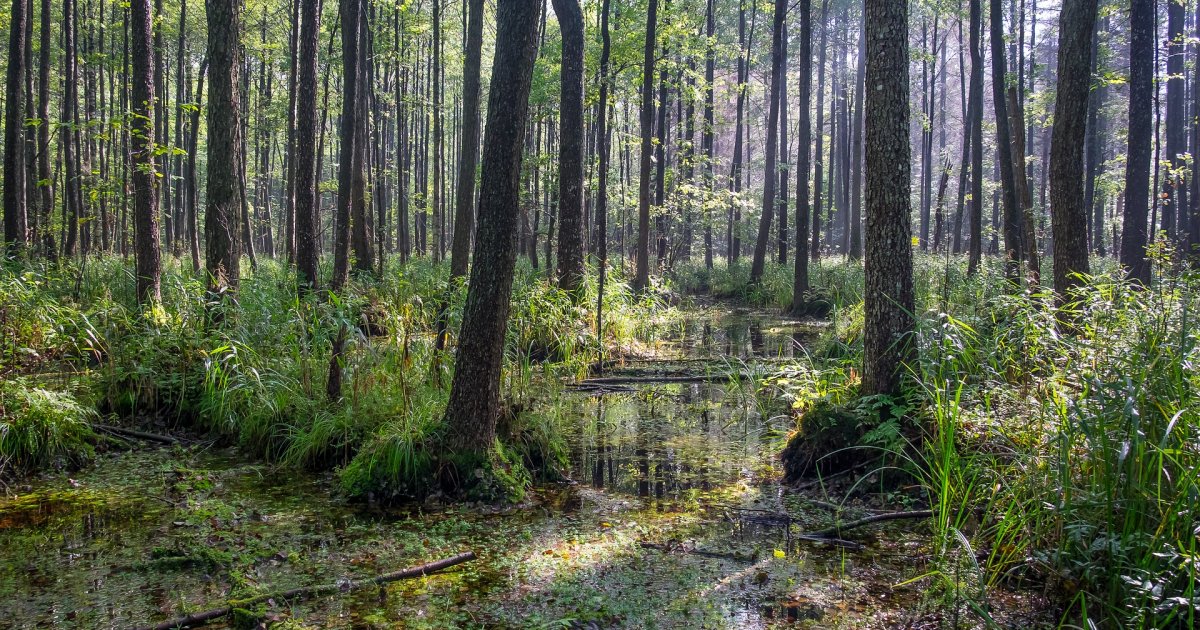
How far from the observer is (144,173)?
344 inches

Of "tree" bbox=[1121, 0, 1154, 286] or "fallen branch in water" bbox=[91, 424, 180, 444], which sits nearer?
"fallen branch in water" bbox=[91, 424, 180, 444]

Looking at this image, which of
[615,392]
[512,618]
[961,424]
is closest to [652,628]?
[512,618]

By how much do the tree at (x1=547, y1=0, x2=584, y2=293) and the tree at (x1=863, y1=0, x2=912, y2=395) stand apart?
632 cm

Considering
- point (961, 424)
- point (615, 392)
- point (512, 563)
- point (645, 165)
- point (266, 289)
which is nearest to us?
point (512, 563)

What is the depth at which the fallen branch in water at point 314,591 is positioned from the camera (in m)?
3.25

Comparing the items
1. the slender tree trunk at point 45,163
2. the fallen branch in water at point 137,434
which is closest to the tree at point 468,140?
the fallen branch in water at point 137,434

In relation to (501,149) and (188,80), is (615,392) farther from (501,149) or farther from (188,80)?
(188,80)

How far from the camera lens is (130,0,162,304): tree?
→ 28.5 ft

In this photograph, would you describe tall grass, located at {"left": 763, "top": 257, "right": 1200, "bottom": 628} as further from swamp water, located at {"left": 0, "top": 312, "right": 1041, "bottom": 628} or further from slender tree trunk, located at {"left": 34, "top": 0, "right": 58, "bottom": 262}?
slender tree trunk, located at {"left": 34, "top": 0, "right": 58, "bottom": 262}

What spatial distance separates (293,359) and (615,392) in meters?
3.92

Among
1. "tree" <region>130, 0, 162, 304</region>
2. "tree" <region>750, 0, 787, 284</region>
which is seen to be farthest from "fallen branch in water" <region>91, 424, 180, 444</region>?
"tree" <region>750, 0, 787, 284</region>

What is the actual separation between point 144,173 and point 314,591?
7.36 meters

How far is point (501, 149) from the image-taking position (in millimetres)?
4914

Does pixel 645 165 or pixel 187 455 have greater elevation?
pixel 645 165
